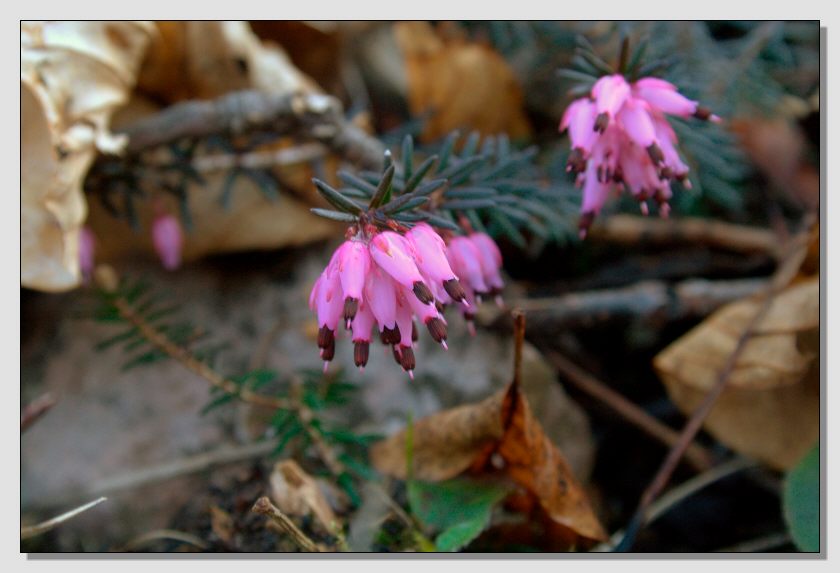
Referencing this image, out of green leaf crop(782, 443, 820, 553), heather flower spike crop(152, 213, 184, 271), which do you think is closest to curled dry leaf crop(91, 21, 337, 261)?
heather flower spike crop(152, 213, 184, 271)

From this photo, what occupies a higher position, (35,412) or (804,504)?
(35,412)

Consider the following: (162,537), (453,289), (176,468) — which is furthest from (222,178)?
(453,289)

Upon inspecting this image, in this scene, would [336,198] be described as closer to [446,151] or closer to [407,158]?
[407,158]

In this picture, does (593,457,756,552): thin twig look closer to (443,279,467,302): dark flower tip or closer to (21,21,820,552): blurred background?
(21,21,820,552): blurred background

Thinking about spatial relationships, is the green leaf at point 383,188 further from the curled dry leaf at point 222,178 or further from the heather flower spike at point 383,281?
the curled dry leaf at point 222,178

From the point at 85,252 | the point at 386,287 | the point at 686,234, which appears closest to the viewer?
the point at 386,287

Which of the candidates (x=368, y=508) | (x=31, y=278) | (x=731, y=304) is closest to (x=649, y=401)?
(x=731, y=304)
